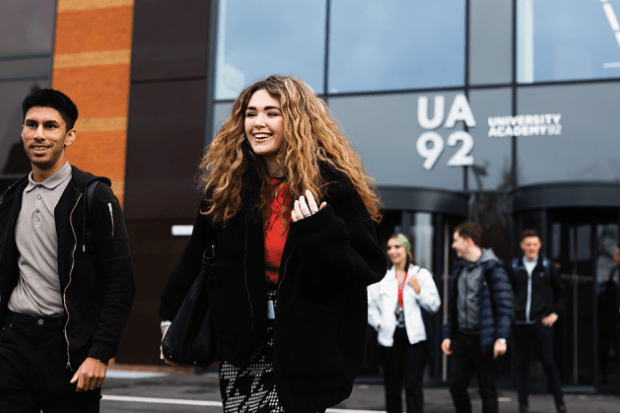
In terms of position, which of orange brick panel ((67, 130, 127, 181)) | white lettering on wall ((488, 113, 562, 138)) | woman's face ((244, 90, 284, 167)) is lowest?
woman's face ((244, 90, 284, 167))

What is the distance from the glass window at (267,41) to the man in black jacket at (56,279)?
9728 mm

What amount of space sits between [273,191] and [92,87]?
39.4 ft

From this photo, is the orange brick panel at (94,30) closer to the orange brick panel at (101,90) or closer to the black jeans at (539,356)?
the orange brick panel at (101,90)

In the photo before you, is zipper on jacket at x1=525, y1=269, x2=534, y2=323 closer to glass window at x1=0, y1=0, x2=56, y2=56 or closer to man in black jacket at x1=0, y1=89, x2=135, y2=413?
man in black jacket at x1=0, y1=89, x2=135, y2=413

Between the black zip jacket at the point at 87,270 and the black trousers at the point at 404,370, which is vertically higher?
the black zip jacket at the point at 87,270

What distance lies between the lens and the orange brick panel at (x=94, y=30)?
1375 cm

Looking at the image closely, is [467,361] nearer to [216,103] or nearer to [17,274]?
[17,274]

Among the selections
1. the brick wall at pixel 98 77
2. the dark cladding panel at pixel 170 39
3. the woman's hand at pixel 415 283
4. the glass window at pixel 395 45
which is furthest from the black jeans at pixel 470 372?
the brick wall at pixel 98 77

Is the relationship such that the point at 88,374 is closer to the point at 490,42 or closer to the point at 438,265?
the point at 438,265

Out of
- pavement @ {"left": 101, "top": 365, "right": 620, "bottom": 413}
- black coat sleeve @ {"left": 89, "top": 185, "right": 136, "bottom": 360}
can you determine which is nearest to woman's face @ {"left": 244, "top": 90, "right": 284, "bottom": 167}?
black coat sleeve @ {"left": 89, "top": 185, "right": 136, "bottom": 360}

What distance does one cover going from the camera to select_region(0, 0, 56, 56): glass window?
569 inches

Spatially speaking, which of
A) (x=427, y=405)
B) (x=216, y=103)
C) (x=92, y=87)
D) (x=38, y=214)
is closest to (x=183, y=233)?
(x=216, y=103)

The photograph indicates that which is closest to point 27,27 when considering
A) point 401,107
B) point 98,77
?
point 98,77

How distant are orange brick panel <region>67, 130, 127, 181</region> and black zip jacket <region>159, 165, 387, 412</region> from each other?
11.2 m
